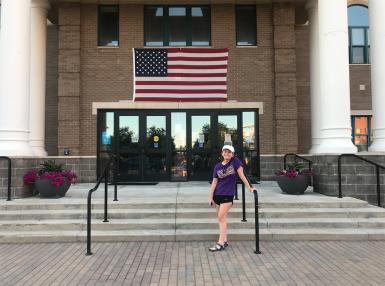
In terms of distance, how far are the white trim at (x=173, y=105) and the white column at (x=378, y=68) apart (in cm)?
437

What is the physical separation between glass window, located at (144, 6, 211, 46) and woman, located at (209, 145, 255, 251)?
29.5 ft

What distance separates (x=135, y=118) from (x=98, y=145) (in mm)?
1725

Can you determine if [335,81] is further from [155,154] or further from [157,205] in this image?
[155,154]

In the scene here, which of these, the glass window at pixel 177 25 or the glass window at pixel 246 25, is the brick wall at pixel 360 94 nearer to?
the glass window at pixel 246 25

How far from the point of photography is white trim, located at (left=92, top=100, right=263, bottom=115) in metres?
14.5

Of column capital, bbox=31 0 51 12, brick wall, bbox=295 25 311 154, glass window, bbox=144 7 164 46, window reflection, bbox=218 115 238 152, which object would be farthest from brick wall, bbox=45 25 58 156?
brick wall, bbox=295 25 311 154

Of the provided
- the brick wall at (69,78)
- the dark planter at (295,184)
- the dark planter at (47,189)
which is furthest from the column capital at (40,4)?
the dark planter at (295,184)

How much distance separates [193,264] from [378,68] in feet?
27.5

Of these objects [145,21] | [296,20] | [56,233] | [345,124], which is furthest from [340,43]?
[56,233]

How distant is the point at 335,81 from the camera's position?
10805 mm

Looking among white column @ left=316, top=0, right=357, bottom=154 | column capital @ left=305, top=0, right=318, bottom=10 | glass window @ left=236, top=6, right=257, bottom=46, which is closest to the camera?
white column @ left=316, top=0, right=357, bottom=154

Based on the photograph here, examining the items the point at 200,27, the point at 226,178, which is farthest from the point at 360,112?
the point at 226,178

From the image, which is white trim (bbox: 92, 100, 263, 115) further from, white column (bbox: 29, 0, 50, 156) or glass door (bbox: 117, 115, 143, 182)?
white column (bbox: 29, 0, 50, 156)

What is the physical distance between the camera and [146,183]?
13.9 meters
